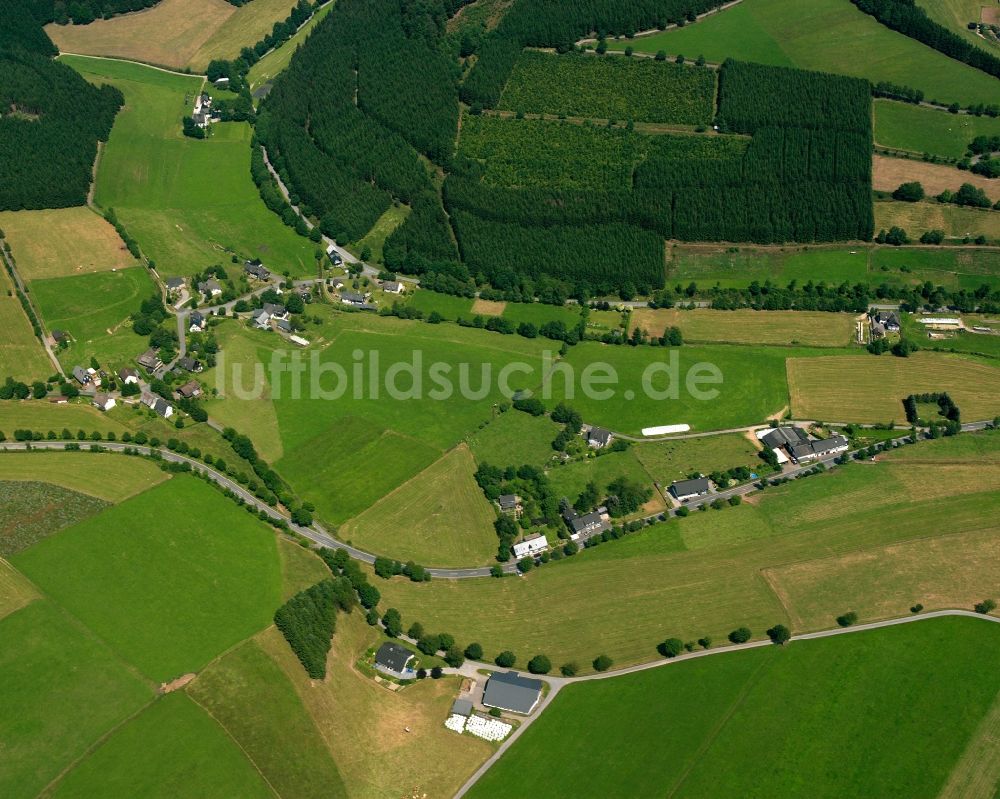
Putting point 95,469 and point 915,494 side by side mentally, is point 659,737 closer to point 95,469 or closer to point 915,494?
point 915,494

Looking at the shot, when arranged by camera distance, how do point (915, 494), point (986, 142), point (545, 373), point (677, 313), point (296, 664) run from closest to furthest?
point (296, 664), point (915, 494), point (545, 373), point (677, 313), point (986, 142)

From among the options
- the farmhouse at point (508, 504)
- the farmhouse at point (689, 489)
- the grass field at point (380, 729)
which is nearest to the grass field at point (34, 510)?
the grass field at point (380, 729)

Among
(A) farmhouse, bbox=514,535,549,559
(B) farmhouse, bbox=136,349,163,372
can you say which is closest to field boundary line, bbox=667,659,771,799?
(A) farmhouse, bbox=514,535,549,559

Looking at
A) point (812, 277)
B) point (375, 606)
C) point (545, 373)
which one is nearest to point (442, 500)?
point (375, 606)

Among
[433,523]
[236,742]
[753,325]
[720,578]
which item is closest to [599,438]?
[433,523]

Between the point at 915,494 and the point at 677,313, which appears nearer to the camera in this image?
the point at 915,494

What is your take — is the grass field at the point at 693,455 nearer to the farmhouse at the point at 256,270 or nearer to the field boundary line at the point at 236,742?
the field boundary line at the point at 236,742

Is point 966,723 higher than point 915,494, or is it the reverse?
point 915,494
